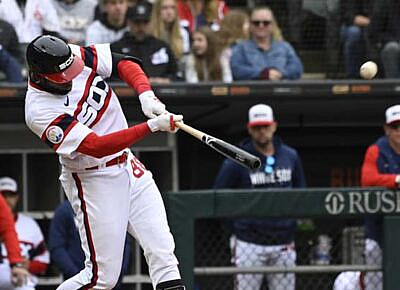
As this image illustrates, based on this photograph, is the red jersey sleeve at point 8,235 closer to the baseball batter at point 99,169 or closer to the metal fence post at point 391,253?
the baseball batter at point 99,169

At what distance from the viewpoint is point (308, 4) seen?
971 cm

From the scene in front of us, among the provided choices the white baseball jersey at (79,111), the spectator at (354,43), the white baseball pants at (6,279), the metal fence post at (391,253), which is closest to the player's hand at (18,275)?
the white baseball pants at (6,279)

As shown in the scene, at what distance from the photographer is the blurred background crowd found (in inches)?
364

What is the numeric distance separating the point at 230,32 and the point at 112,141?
3.97 m

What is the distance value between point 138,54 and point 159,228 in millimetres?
3203

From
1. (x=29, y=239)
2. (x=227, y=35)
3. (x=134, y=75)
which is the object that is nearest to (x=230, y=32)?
(x=227, y=35)

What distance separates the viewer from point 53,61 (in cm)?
595

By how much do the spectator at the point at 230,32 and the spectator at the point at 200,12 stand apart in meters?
0.35

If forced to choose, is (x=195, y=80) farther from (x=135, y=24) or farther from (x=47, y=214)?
(x=47, y=214)

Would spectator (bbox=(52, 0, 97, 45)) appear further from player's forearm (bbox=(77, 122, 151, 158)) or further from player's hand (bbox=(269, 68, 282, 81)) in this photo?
player's forearm (bbox=(77, 122, 151, 158))

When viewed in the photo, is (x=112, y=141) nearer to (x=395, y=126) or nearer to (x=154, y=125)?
(x=154, y=125)

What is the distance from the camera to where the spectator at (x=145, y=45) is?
9211 mm

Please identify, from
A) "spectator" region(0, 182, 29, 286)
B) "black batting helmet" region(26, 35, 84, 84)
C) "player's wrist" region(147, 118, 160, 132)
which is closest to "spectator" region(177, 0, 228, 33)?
"spectator" region(0, 182, 29, 286)

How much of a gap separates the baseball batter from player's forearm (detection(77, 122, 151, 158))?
0.02 m
